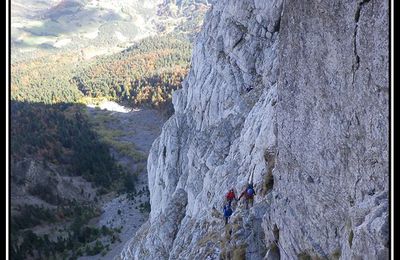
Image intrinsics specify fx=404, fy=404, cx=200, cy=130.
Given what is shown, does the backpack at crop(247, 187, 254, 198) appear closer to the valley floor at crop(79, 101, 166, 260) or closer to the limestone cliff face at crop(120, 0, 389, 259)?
the limestone cliff face at crop(120, 0, 389, 259)

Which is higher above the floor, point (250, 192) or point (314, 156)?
point (314, 156)

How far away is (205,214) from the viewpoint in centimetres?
2791

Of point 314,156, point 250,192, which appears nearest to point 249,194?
point 250,192

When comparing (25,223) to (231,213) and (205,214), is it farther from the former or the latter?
(231,213)

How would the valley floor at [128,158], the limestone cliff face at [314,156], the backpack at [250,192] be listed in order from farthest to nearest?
the valley floor at [128,158] < the backpack at [250,192] < the limestone cliff face at [314,156]

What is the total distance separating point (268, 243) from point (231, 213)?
4.51 m

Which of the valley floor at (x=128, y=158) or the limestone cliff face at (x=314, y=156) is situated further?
the valley floor at (x=128, y=158)

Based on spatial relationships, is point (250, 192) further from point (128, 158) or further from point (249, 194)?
point (128, 158)

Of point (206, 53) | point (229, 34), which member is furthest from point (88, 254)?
A: point (229, 34)

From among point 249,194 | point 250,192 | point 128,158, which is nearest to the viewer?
point 250,192

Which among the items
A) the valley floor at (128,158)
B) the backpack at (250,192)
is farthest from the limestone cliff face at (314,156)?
the valley floor at (128,158)

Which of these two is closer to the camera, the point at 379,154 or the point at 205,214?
the point at 379,154

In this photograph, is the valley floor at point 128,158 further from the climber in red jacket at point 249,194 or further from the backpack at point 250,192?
the backpack at point 250,192

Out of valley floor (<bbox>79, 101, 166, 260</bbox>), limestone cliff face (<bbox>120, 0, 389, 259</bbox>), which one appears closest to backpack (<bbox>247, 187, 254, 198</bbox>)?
limestone cliff face (<bbox>120, 0, 389, 259</bbox>)
